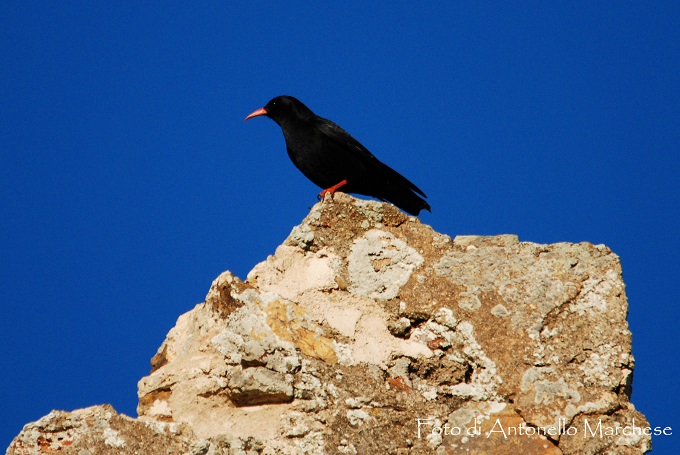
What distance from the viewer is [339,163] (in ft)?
32.4

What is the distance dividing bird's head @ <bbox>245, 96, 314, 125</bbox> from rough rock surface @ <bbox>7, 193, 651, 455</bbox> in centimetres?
562

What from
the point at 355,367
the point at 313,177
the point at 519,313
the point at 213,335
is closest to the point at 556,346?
the point at 519,313

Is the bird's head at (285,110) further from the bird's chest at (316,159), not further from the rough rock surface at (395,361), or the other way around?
the rough rock surface at (395,361)

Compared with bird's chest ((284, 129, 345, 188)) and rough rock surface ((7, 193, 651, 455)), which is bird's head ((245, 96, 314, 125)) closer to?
bird's chest ((284, 129, 345, 188))

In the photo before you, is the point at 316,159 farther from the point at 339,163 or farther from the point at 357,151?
the point at 357,151

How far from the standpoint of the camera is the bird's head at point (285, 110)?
10.8 meters

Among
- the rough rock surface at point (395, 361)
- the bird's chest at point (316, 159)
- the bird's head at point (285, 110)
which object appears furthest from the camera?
the bird's head at point (285, 110)

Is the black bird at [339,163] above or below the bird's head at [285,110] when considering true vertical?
Result: below

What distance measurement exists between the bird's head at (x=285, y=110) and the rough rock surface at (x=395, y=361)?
18.4 feet

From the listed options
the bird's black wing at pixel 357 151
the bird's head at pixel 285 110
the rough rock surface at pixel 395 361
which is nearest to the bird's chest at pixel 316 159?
the bird's black wing at pixel 357 151

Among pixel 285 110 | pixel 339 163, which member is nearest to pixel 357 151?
pixel 339 163

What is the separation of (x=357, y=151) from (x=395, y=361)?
17.4 ft

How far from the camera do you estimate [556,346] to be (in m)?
4.72

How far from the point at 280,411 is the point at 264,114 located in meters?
7.38
